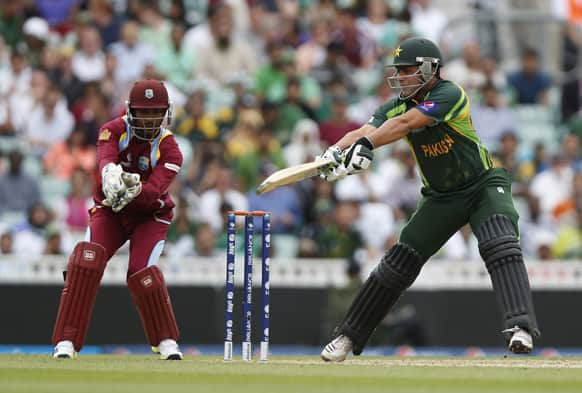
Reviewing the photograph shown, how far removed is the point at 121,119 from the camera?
31.1 ft

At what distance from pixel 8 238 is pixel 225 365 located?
20.7 ft

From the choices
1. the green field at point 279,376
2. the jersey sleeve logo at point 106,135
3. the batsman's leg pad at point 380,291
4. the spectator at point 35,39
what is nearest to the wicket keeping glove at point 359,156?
the batsman's leg pad at point 380,291

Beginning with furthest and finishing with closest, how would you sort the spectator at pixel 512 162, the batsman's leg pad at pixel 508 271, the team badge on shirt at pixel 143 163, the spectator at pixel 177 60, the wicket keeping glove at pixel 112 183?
1. the spectator at pixel 177 60
2. the spectator at pixel 512 162
3. the team badge on shirt at pixel 143 163
4. the wicket keeping glove at pixel 112 183
5. the batsman's leg pad at pixel 508 271

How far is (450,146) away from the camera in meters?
9.09

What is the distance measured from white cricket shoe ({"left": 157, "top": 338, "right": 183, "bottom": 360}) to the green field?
109 mm

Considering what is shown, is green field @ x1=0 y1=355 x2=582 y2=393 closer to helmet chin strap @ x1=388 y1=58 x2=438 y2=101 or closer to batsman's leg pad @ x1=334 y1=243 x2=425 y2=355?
batsman's leg pad @ x1=334 y1=243 x2=425 y2=355

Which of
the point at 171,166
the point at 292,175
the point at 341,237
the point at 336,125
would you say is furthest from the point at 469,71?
the point at 292,175

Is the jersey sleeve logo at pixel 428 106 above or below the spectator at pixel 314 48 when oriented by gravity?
below

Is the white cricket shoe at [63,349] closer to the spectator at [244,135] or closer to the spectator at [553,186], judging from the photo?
the spectator at [244,135]

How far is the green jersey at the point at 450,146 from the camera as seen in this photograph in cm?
903

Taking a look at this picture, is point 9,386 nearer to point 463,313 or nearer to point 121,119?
point 121,119

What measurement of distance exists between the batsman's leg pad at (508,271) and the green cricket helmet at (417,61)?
1.00 m

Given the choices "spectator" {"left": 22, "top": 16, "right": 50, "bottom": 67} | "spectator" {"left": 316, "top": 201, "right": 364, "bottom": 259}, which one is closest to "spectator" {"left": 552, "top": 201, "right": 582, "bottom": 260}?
"spectator" {"left": 316, "top": 201, "right": 364, "bottom": 259}

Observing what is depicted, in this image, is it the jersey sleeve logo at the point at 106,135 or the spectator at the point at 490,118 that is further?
the spectator at the point at 490,118
